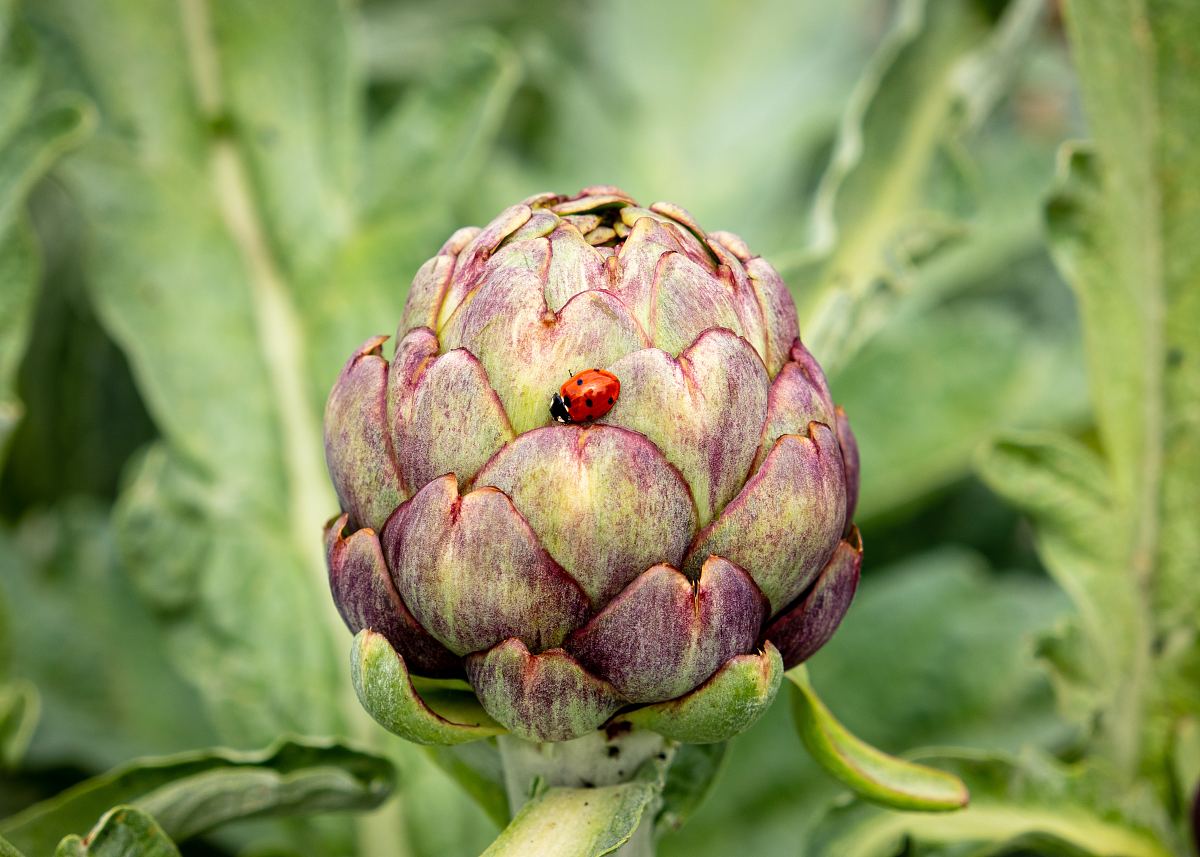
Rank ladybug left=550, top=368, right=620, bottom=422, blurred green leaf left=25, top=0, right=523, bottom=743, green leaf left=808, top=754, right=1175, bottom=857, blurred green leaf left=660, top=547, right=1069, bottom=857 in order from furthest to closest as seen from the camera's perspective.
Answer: blurred green leaf left=660, top=547, right=1069, bottom=857 < blurred green leaf left=25, top=0, right=523, bottom=743 < green leaf left=808, top=754, right=1175, bottom=857 < ladybug left=550, top=368, right=620, bottom=422

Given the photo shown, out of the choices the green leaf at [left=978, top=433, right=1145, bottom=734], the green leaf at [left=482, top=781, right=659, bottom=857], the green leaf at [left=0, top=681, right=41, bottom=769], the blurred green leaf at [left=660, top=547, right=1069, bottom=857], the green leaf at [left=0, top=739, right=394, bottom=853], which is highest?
the green leaf at [left=0, top=681, right=41, bottom=769]

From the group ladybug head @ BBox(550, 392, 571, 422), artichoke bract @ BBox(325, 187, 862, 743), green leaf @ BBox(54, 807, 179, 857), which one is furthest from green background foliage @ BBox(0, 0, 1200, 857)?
ladybug head @ BBox(550, 392, 571, 422)

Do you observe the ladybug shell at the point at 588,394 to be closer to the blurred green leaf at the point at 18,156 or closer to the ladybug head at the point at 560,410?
the ladybug head at the point at 560,410

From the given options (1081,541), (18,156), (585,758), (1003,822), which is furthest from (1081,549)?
(18,156)

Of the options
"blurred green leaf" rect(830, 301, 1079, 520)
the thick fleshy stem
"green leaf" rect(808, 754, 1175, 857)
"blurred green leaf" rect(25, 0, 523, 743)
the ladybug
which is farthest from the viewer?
"blurred green leaf" rect(830, 301, 1079, 520)

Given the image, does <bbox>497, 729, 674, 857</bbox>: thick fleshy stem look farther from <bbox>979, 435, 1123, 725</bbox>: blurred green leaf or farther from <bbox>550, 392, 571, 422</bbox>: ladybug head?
<bbox>979, 435, 1123, 725</bbox>: blurred green leaf

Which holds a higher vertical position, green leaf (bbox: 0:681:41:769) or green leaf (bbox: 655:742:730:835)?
green leaf (bbox: 0:681:41:769)

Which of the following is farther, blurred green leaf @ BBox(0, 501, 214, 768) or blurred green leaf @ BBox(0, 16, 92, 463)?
blurred green leaf @ BBox(0, 501, 214, 768)
